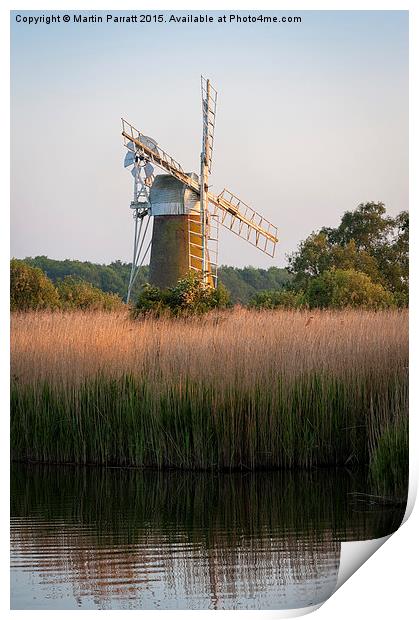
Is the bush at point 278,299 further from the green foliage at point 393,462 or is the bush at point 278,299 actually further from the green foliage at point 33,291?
the green foliage at point 393,462

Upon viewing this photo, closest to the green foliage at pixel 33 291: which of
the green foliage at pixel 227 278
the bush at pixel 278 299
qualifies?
the green foliage at pixel 227 278

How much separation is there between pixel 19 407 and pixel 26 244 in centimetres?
167

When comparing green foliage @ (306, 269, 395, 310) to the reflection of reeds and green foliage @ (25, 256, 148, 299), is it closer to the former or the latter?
the reflection of reeds

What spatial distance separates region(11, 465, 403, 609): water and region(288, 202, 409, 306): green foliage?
3463mm

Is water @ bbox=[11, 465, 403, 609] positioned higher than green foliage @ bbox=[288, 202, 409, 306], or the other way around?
green foliage @ bbox=[288, 202, 409, 306]

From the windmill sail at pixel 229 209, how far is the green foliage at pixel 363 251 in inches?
24.8

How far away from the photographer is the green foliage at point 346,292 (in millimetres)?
9096

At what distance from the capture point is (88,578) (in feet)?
12.6

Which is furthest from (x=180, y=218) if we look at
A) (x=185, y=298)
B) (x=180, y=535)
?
(x=180, y=535)

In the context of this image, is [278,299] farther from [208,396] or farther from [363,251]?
[208,396]

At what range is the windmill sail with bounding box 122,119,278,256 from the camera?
489 inches

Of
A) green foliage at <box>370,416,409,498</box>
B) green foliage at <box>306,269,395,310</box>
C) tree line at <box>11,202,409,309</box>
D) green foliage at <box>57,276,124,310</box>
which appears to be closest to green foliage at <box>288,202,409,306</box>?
tree line at <box>11,202,409,309</box>

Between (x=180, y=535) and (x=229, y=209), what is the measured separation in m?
9.19
